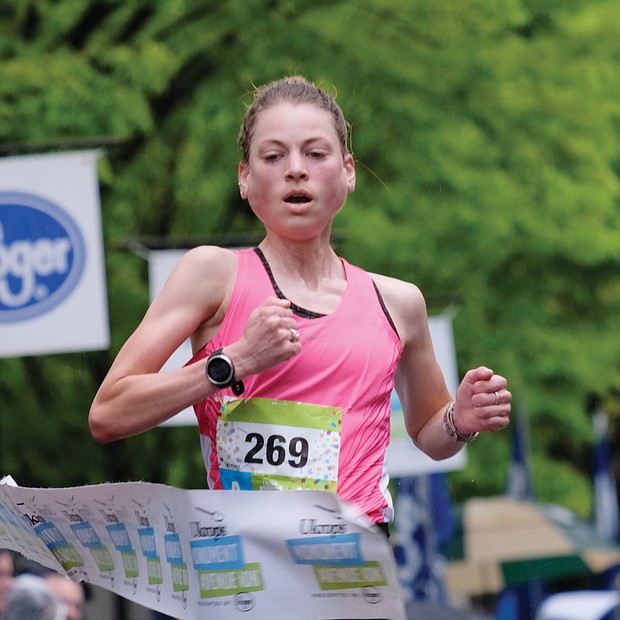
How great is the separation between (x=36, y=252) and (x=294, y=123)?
6618 mm

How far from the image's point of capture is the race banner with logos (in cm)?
270

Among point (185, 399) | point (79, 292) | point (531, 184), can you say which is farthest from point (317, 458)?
point (531, 184)

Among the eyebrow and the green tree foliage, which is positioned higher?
the green tree foliage

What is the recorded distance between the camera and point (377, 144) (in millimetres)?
12266

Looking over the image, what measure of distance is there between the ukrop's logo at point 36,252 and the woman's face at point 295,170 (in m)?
6.37

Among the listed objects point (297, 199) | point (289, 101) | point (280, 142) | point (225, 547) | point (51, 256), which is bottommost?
point (225, 547)

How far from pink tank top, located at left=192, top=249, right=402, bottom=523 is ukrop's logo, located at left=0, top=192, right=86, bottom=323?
641 cm

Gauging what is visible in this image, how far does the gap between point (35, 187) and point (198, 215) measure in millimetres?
2516

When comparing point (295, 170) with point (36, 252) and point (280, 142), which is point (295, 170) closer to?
point (280, 142)

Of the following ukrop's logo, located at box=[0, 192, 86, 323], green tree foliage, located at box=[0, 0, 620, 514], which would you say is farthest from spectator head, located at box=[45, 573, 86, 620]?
green tree foliage, located at box=[0, 0, 620, 514]

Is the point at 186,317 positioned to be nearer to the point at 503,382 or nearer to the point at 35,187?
the point at 503,382

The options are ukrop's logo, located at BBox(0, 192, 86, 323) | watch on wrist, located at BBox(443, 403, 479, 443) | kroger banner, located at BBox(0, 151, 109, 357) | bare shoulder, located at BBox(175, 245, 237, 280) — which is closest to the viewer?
bare shoulder, located at BBox(175, 245, 237, 280)

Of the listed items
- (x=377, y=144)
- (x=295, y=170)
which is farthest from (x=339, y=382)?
(x=377, y=144)

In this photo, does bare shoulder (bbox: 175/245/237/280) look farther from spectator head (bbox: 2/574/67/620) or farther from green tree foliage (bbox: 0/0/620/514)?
green tree foliage (bbox: 0/0/620/514)
